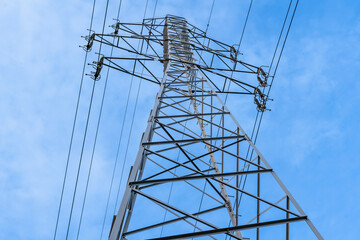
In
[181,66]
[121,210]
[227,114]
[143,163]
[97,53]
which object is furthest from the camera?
[181,66]

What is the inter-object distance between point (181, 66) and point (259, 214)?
8.60 metres

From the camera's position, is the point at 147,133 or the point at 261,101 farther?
the point at 261,101

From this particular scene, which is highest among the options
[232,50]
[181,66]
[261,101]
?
[232,50]

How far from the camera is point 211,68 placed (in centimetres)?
1418

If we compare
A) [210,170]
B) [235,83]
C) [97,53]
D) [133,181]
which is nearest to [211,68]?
[235,83]

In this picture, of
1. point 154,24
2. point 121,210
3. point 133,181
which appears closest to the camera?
point 121,210

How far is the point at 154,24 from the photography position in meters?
17.8

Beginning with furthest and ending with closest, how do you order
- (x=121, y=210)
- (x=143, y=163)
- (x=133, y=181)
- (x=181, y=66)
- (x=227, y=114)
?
(x=181, y=66) < (x=227, y=114) < (x=143, y=163) < (x=133, y=181) < (x=121, y=210)

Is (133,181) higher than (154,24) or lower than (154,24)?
lower

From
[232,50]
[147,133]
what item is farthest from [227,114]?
[232,50]

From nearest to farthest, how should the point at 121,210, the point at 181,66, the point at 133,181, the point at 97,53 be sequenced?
the point at 121,210
the point at 133,181
the point at 97,53
the point at 181,66

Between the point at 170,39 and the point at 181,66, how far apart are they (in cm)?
109

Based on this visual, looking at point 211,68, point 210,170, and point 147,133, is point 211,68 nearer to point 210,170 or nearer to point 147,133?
point 210,170

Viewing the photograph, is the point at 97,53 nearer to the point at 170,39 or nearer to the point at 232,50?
the point at 170,39
